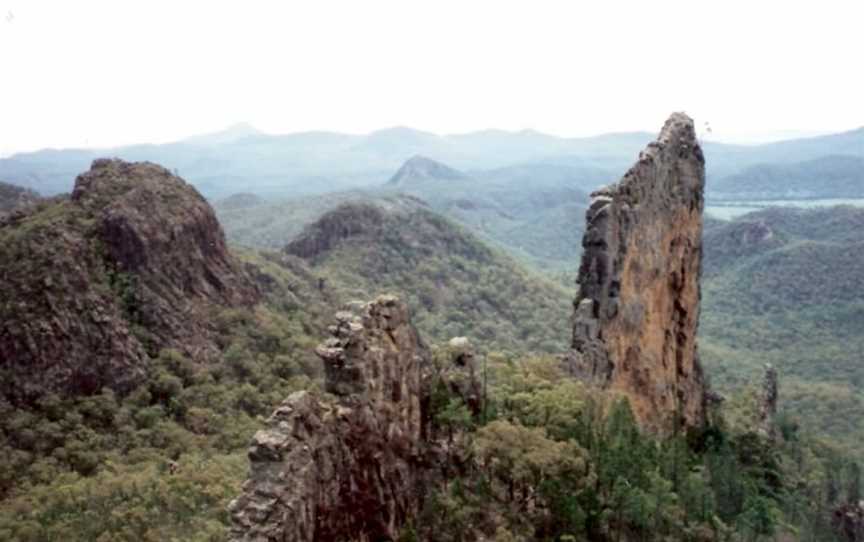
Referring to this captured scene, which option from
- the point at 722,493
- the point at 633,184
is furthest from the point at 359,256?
the point at 722,493

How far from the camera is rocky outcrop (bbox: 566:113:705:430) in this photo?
4581 centimetres

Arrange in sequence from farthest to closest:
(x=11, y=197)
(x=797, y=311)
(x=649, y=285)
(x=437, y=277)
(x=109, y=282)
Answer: (x=797, y=311)
(x=437, y=277)
(x=11, y=197)
(x=109, y=282)
(x=649, y=285)

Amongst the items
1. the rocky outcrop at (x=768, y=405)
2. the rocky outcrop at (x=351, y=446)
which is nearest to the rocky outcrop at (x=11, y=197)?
the rocky outcrop at (x=351, y=446)

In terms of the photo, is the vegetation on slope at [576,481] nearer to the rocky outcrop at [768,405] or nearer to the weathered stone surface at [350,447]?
the weathered stone surface at [350,447]

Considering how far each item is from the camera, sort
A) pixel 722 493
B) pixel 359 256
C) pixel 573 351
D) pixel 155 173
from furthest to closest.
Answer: pixel 359 256 → pixel 155 173 → pixel 573 351 → pixel 722 493

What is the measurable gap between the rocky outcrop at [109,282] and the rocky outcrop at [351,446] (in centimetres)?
3224

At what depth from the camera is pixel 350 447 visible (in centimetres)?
2883

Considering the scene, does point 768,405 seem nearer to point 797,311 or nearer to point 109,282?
point 109,282

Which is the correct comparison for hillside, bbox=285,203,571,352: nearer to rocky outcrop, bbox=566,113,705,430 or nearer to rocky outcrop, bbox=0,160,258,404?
rocky outcrop, bbox=0,160,258,404

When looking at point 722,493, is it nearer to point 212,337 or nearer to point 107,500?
point 107,500

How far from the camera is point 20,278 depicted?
56406mm

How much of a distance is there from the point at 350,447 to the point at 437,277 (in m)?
104

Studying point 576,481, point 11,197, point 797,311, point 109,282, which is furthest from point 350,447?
point 797,311

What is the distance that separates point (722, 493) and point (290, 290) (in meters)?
56.6
